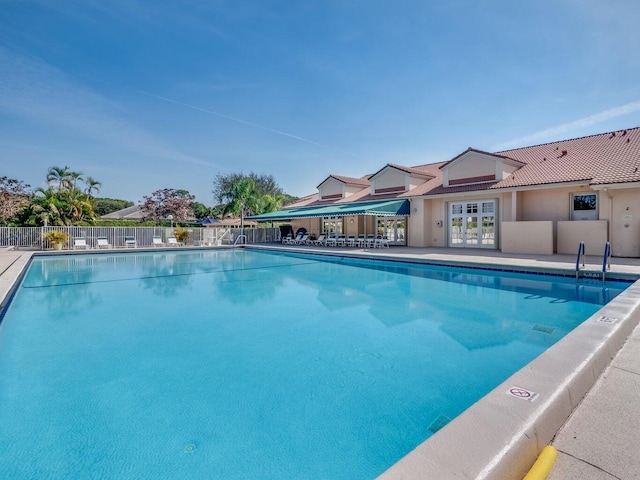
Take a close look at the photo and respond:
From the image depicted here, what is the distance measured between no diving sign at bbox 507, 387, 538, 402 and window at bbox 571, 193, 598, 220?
20.2m

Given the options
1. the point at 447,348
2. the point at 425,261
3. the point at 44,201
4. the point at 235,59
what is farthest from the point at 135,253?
the point at 447,348

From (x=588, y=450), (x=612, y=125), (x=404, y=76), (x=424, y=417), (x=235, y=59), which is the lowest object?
(x=424, y=417)

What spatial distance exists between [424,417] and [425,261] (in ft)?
45.4

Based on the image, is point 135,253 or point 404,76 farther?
point 135,253

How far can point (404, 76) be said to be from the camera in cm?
1981

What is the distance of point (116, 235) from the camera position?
30.8 m

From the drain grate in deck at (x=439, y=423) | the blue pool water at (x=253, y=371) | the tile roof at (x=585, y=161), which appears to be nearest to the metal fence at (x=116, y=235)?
the blue pool water at (x=253, y=371)

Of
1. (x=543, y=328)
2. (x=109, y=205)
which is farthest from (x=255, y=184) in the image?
(x=543, y=328)

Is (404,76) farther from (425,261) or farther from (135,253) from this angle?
(135,253)

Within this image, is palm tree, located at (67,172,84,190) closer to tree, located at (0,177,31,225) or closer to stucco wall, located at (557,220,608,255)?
tree, located at (0,177,31,225)

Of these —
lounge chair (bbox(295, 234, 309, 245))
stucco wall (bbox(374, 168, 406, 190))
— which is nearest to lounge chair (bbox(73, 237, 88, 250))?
lounge chair (bbox(295, 234, 309, 245))

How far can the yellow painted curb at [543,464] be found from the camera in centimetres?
230

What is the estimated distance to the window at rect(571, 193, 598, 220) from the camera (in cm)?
1838

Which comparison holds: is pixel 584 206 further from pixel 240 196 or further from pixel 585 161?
pixel 240 196
